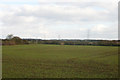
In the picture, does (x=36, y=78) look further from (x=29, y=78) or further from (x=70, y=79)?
(x=70, y=79)

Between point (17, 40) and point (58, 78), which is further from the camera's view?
point (17, 40)

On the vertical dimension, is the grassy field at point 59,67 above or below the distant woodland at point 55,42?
below

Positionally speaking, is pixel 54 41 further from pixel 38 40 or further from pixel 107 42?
pixel 107 42

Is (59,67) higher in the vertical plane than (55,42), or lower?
lower

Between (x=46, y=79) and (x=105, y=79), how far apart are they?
3273 millimetres

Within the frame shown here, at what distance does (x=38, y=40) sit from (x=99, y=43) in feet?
133

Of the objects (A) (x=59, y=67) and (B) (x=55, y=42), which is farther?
(B) (x=55, y=42)

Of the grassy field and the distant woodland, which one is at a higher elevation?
the distant woodland

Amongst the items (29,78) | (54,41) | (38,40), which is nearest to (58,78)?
(29,78)

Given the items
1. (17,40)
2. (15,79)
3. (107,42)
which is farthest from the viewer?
(17,40)

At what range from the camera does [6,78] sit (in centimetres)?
1063

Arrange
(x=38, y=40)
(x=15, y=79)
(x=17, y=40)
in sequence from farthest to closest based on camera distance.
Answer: (x=38, y=40), (x=17, y=40), (x=15, y=79)

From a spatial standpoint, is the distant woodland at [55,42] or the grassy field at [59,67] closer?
the grassy field at [59,67]

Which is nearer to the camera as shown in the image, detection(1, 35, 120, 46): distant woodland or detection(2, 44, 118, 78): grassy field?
detection(2, 44, 118, 78): grassy field
